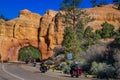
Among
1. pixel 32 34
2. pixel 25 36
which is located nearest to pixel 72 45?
pixel 25 36

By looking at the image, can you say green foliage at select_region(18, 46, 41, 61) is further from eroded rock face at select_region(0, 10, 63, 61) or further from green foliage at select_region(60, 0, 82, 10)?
green foliage at select_region(60, 0, 82, 10)

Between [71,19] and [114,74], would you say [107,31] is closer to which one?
[71,19]

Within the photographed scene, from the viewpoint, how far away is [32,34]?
3590 inches

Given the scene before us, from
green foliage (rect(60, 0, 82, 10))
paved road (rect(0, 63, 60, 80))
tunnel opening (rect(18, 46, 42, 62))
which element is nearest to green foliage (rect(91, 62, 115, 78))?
paved road (rect(0, 63, 60, 80))

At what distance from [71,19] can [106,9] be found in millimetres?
22643

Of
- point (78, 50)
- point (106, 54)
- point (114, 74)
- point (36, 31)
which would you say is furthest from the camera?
point (36, 31)

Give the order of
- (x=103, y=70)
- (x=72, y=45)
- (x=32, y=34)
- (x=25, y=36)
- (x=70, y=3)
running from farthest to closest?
(x=32, y=34)
(x=25, y=36)
(x=70, y=3)
(x=72, y=45)
(x=103, y=70)

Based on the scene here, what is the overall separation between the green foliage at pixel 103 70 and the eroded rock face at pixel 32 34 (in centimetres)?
5512

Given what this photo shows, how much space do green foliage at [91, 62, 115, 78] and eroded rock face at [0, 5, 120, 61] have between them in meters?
55.1

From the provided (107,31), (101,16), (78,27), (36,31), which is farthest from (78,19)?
(36,31)

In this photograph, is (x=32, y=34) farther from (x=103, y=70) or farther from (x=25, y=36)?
(x=103, y=70)

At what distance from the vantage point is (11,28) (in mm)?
90188

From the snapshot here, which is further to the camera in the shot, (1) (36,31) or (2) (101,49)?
(1) (36,31)

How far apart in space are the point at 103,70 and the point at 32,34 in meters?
63.6
